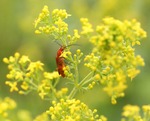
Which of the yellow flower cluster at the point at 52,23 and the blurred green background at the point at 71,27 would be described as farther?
the blurred green background at the point at 71,27

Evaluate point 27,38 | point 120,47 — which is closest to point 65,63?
point 120,47

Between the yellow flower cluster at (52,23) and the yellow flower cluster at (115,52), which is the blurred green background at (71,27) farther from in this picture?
the yellow flower cluster at (115,52)

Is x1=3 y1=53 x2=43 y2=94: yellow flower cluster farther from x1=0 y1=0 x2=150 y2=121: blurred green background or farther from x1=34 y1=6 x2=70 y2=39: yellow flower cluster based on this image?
x1=0 y1=0 x2=150 y2=121: blurred green background

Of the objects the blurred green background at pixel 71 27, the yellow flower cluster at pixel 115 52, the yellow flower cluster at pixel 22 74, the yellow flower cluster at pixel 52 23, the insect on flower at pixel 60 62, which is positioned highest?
the blurred green background at pixel 71 27

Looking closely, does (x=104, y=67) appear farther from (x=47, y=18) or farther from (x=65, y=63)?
(x=47, y=18)

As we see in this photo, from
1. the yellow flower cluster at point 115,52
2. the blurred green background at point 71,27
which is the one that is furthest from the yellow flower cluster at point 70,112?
the blurred green background at point 71,27

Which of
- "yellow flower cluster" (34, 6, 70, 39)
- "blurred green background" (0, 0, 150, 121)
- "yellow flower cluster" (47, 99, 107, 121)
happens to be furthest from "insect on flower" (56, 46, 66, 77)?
"blurred green background" (0, 0, 150, 121)
